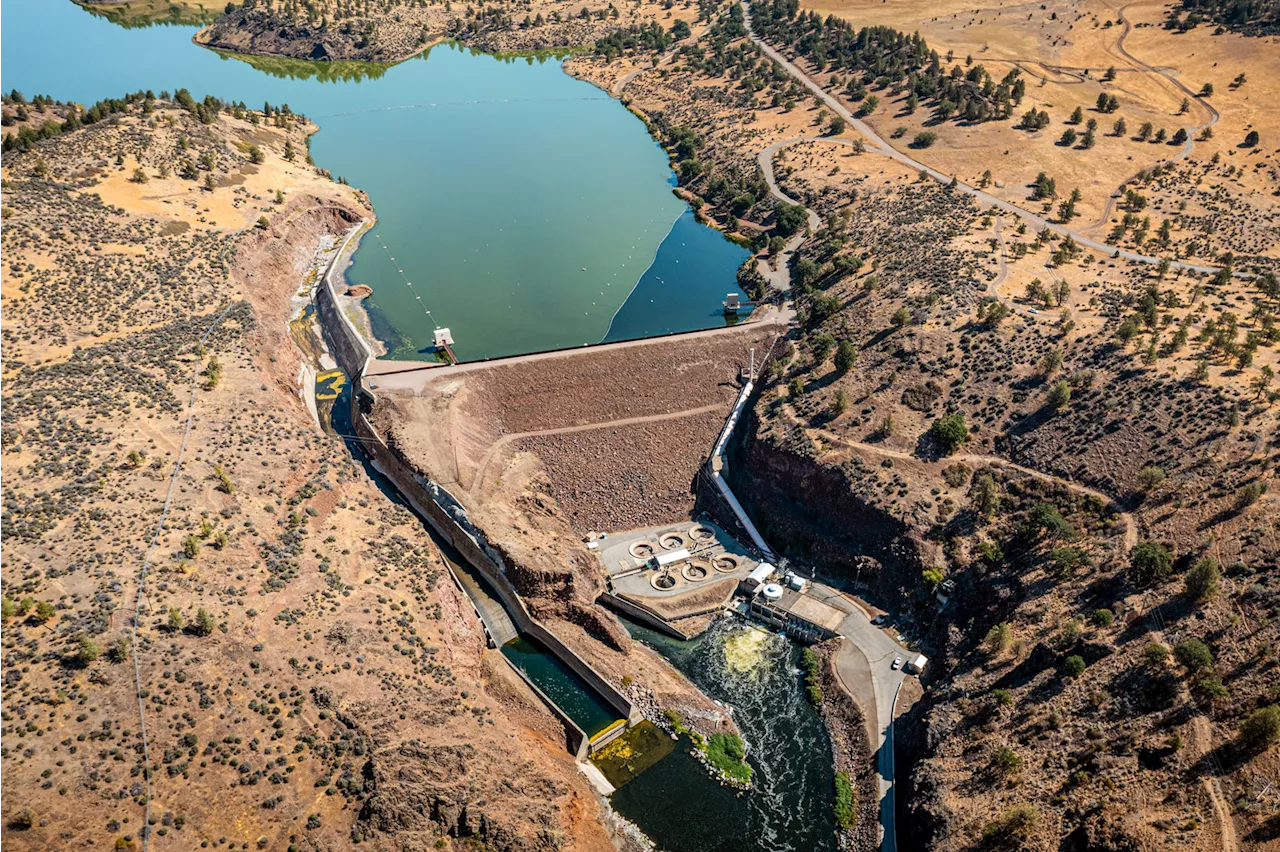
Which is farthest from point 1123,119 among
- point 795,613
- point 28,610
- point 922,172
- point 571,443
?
point 28,610

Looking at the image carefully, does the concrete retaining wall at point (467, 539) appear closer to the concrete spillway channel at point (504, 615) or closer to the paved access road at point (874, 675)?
the concrete spillway channel at point (504, 615)

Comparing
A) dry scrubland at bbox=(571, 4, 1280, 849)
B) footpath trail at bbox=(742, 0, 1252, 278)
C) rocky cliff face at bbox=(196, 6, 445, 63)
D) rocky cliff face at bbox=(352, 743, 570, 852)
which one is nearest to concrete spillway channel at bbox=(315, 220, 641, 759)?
rocky cliff face at bbox=(352, 743, 570, 852)

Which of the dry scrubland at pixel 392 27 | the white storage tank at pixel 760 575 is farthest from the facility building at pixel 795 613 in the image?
the dry scrubland at pixel 392 27

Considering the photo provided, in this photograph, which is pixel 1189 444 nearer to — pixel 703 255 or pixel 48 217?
pixel 703 255

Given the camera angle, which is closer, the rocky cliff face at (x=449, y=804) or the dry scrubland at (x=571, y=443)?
the rocky cliff face at (x=449, y=804)

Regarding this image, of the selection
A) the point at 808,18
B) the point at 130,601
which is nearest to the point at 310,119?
the point at 808,18
